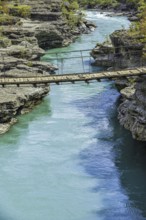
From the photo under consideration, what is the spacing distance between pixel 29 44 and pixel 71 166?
70.8 ft

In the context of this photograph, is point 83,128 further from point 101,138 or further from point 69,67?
point 69,67

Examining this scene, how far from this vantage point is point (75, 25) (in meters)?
61.8

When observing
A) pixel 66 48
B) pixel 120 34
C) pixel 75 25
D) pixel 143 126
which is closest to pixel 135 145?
pixel 143 126

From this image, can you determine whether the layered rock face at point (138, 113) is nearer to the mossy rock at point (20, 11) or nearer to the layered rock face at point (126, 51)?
the layered rock face at point (126, 51)

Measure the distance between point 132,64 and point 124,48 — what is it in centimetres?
155

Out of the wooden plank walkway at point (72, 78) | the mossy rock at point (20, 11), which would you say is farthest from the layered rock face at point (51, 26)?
the wooden plank walkway at point (72, 78)

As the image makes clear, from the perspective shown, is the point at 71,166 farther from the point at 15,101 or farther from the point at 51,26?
the point at 51,26

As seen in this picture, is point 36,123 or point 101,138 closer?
point 101,138

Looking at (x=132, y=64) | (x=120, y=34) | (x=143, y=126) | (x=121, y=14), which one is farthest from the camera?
(x=121, y=14)

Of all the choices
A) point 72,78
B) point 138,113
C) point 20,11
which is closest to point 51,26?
point 20,11

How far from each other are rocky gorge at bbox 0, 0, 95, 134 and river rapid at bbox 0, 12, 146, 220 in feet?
2.97

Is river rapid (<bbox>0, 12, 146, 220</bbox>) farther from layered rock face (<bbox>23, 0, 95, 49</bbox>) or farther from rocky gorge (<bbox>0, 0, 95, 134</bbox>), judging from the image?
layered rock face (<bbox>23, 0, 95, 49</bbox>)

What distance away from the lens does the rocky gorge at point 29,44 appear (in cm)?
2852

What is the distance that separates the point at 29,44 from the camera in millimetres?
42031
